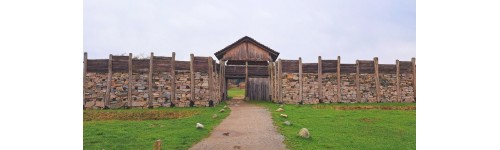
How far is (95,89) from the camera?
22391 millimetres

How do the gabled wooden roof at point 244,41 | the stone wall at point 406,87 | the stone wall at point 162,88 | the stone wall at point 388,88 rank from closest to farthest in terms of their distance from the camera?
the stone wall at point 162,88 → the stone wall at point 388,88 → the stone wall at point 406,87 → the gabled wooden roof at point 244,41

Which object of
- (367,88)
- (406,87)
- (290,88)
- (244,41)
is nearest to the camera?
(290,88)

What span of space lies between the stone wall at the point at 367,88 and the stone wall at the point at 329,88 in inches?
83.2

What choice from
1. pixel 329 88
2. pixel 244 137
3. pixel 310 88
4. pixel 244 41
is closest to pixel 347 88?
pixel 329 88

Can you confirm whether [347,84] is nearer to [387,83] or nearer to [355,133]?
[387,83]

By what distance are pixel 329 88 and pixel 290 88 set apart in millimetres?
3055

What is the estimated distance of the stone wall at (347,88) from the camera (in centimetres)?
2584

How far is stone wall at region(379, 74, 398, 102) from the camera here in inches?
1035

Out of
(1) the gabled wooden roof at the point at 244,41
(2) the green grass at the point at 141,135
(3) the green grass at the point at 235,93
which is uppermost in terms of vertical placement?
Answer: (1) the gabled wooden roof at the point at 244,41

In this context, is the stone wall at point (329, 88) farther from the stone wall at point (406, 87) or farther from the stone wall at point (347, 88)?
the stone wall at point (406, 87)

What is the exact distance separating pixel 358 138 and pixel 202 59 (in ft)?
47.9

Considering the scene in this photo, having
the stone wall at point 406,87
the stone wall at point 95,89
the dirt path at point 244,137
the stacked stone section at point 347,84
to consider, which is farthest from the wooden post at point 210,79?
the stone wall at point 406,87
